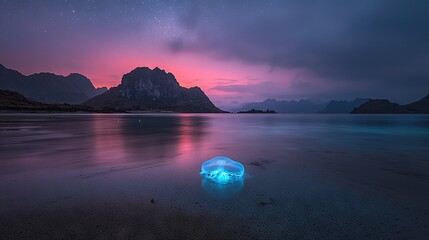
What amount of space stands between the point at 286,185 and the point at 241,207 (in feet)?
9.49

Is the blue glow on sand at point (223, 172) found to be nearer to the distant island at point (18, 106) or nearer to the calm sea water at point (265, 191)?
the calm sea water at point (265, 191)

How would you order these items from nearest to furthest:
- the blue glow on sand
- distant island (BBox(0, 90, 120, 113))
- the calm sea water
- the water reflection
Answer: the calm sea water < the water reflection < the blue glow on sand < distant island (BBox(0, 90, 120, 113))

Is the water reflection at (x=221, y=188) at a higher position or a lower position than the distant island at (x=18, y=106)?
lower

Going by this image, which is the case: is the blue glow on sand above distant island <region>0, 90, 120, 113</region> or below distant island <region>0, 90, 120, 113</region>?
below

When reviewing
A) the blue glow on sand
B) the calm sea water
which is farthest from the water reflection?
the blue glow on sand

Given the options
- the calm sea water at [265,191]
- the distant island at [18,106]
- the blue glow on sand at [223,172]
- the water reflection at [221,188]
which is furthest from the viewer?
the distant island at [18,106]

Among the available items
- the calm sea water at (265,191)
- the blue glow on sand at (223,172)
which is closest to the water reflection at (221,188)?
the calm sea water at (265,191)

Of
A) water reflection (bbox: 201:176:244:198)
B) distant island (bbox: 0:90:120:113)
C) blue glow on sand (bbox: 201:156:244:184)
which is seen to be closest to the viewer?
water reflection (bbox: 201:176:244:198)

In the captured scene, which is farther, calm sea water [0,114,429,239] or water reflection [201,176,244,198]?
water reflection [201,176,244,198]

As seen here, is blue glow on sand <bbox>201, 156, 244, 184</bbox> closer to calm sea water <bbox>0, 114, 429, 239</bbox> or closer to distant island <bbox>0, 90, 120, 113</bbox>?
calm sea water <bbox>0, 114, 429, 239</bbox>

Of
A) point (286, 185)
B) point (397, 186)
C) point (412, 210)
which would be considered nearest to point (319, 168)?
point (397, 186)

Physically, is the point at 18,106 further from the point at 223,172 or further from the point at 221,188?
the point at 221,188

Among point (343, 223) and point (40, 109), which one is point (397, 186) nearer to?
point (343, 223)

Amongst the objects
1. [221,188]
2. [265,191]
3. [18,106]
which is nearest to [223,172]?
[221,188]
